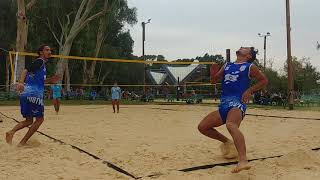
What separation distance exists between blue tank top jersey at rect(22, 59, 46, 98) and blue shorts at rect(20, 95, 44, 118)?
0.19 feet

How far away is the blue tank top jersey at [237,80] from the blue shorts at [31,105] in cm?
287

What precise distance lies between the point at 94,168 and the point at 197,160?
130 centimetres

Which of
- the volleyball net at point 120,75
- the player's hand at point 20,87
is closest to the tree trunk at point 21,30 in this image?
the volleyball net at point 120,75

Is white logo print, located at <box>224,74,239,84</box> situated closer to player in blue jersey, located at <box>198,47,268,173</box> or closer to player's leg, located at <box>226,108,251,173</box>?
player in blue jersey, located at <box>198,47,268,173</box>

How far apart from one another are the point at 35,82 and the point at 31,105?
33cm

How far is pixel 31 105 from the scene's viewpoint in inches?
282

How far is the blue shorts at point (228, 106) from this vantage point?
5.57 meters

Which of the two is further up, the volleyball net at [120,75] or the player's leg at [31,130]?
the volleyball net at [120,75]

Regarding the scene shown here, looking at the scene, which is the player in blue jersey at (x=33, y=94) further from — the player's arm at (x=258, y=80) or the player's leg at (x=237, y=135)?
the player's arm at (x=258, y=80)

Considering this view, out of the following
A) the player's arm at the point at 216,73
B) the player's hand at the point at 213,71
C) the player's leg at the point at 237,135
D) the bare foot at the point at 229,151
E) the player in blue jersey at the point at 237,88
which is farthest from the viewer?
the bare foot at the point at 229,151

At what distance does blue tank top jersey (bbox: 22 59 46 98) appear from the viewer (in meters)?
7.12

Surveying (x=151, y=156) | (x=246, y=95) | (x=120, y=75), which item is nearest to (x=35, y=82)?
(x=151, y=156)

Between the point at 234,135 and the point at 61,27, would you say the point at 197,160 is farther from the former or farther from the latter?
the point at 61,27

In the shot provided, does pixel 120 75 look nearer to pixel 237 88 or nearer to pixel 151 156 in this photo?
pixel 151 156
